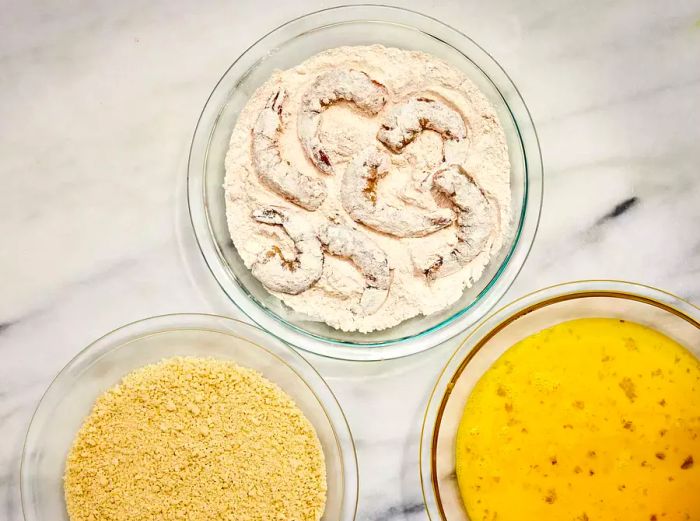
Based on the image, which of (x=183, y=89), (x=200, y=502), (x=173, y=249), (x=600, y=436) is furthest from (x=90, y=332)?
(x=600, y=436)

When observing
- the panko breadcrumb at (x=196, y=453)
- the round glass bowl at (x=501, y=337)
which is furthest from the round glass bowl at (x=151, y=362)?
the round glass bowl at (x=501, y=337)

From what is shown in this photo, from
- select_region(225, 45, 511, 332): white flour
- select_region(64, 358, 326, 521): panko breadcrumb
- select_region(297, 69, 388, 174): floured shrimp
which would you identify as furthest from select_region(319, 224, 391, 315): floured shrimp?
select_region(64, 358, 326, 521): panko breadcrumb

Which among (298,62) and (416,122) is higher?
(298,62)

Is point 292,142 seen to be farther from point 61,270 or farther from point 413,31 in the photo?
point 61,270

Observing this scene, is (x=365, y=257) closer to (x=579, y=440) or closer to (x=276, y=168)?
(x=276, y=168)

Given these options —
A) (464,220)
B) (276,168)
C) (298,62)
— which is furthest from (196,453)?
(298,62)

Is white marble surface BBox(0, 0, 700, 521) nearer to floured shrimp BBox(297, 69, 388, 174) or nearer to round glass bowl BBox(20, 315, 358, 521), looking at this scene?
round glass bowl BBox(20, 315, 358, 521)
